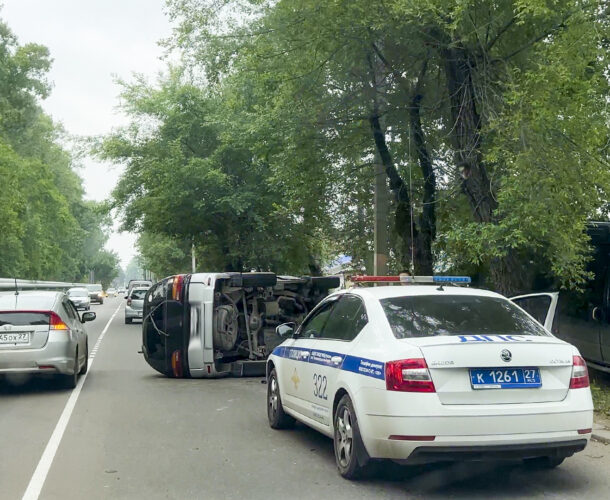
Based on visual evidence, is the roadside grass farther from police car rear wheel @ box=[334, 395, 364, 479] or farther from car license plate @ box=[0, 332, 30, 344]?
car license plate @ box=[0, 332, 30, 344]

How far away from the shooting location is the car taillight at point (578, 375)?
6262 mm

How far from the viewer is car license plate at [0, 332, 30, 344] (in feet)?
39.9

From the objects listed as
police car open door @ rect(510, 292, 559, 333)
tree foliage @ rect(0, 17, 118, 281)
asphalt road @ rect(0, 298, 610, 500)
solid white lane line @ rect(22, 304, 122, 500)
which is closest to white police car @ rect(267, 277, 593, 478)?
asphalt road @ rect(0, 298, 610, 500)

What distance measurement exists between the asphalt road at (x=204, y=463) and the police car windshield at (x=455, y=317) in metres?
1.18

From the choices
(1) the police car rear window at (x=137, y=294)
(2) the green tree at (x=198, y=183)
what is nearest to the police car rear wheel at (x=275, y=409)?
(2) the green tree at (x=198, y=183)

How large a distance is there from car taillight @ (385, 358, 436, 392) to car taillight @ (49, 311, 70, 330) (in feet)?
25.5

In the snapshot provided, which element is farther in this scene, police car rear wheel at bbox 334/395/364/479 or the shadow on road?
the shadow on road

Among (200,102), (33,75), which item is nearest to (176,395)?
(200,102)

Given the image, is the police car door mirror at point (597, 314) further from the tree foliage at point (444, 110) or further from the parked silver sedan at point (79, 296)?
the parked silver sedan at point (79, 296)

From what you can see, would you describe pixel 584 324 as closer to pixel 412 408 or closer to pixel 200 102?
pixel 412 408

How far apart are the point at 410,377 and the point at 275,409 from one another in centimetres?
339

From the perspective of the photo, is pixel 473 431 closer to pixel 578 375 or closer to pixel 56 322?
pixel 578 375

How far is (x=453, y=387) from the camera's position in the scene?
236 inches

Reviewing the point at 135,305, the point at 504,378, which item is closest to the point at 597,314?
Result: the point at 504,378
